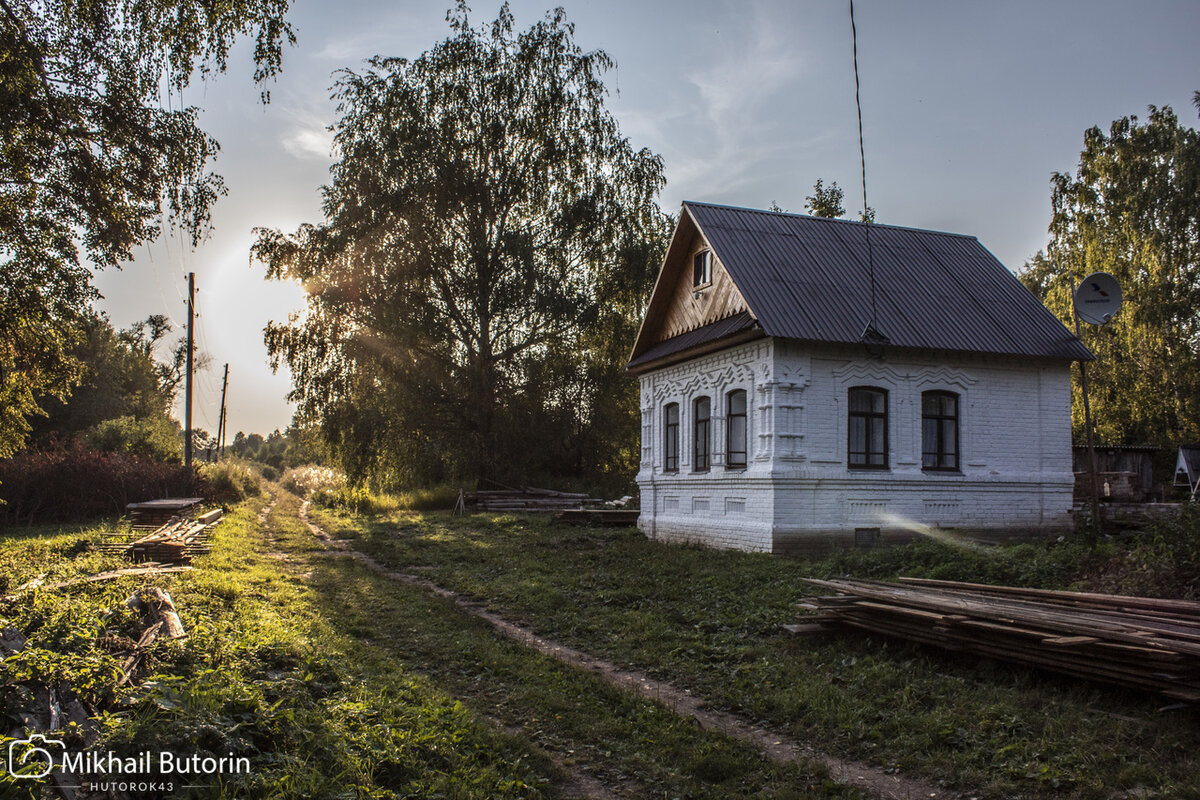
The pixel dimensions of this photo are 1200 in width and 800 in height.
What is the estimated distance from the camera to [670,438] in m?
19.9

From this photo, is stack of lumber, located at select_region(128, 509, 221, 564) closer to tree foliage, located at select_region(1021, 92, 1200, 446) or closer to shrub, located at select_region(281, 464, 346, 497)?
shrub, located at select_region(281, 464, 346, 497)

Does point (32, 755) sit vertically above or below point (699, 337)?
below

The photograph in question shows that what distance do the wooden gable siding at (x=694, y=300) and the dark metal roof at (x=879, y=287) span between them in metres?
0.59

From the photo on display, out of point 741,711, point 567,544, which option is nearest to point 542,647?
point 741,711

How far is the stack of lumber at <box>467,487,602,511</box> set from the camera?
92.2 ft

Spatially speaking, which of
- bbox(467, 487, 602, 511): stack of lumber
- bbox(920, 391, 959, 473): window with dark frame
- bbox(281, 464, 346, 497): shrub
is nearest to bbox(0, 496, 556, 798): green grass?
bbox(920, 391, 959, 473): window with dark frame

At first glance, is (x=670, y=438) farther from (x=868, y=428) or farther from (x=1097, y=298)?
(x=1097, y=298)

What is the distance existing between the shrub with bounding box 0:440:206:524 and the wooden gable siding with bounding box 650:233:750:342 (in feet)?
55.8

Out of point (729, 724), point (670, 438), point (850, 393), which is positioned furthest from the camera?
point (670, 438)

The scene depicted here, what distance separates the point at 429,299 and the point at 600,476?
10.1 metres

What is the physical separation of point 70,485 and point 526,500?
45.0 feet

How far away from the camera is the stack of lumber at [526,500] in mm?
28094

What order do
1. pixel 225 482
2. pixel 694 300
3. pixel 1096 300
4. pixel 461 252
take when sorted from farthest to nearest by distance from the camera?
pixel 225 482 → pixel 461 252 → pixel 694 300 → pixel 1096 300

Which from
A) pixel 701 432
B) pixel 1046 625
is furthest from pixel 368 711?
pixel 701 432
